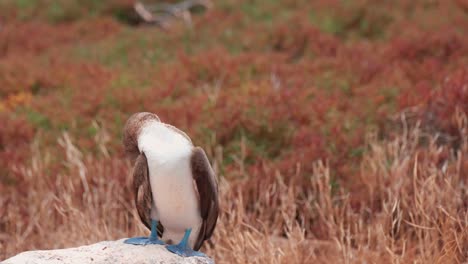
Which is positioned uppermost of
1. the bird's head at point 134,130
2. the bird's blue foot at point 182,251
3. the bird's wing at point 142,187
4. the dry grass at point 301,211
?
the bird's head at point 134,130

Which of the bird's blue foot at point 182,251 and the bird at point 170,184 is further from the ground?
the bird at point 170,184

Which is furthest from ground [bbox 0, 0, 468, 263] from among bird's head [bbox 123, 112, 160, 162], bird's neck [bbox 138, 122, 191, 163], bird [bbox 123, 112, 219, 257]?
bird's neck [bbox 138, 122, 191, 163]

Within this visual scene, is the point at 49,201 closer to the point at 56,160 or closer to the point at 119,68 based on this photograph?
the point at 56,160

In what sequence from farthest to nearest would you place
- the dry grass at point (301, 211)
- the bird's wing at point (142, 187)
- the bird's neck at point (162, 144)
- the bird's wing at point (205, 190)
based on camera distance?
the dry grass at point (301, 211) < the bird's wing at point (142, 187) < the bird's wing at point (205, 190) < the bird's neck at point (162, 144)

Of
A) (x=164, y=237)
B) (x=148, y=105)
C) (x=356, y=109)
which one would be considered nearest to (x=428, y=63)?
(x=356, y=109)

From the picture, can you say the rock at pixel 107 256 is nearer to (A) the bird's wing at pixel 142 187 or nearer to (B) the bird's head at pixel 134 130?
(A) the bird's wing at pixel 142 187

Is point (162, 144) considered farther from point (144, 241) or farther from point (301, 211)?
point (301, 211)

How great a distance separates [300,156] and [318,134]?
0.56 meters

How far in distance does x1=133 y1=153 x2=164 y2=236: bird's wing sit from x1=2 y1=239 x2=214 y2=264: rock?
0.59 ft

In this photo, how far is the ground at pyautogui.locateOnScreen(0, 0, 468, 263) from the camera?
5617 millimetres

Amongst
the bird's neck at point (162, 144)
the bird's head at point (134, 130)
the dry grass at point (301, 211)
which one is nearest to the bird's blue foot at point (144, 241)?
the bird's head at point (134, 130)

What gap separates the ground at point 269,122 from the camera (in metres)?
5.62

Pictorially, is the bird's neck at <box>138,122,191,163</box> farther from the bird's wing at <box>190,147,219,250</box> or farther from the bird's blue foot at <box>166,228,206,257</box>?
the bird's blue foot at <box>166,228,206,257</box>

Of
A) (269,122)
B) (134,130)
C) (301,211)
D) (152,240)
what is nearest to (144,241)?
(152,240)
